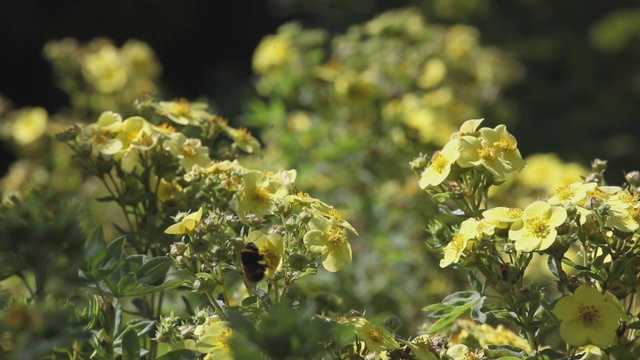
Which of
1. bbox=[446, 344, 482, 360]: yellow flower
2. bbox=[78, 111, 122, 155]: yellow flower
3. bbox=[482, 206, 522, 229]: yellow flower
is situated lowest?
bbox=[446, 344, 482, 360]: yellow flower

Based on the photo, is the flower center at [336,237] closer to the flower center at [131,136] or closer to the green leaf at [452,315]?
the green leaf at [452,315]

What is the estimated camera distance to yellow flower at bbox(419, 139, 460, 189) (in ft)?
5.12

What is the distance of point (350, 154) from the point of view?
129 inches

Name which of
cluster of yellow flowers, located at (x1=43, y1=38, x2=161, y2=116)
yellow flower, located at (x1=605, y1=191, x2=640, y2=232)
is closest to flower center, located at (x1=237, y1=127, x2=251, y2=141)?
yellow flower, located at (x1=605, y1=191, x2=640, y2=232)

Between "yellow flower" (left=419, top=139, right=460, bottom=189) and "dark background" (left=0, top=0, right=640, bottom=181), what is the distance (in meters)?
4.03

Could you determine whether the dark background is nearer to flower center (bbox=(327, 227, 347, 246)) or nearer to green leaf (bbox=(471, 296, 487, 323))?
green leaf (bbox=(471, 296, 487, 323))

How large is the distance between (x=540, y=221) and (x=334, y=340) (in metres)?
0.35

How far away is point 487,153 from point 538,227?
20cm

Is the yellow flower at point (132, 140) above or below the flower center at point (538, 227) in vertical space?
below

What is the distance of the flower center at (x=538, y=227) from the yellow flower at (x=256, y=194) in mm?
413

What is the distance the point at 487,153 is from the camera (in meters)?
1.55

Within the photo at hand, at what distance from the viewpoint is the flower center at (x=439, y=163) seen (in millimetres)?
1583

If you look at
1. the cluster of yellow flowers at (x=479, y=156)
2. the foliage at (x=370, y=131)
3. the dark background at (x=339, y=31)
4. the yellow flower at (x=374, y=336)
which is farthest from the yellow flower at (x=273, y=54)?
the dark background at (x=339, y=31)

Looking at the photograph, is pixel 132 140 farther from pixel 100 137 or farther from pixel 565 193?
pixel 565 193
